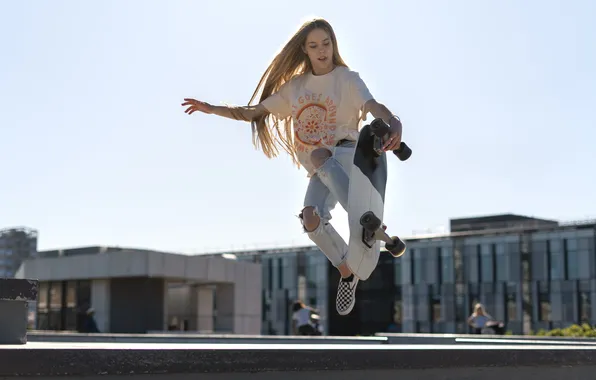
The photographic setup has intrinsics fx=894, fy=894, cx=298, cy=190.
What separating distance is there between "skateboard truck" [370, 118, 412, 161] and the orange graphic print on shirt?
60cm

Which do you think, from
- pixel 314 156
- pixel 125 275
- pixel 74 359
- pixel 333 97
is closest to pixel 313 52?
pixel 333 97

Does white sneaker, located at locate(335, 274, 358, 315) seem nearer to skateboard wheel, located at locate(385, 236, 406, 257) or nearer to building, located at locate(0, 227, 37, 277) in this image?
skateboard wheel, located at locate(385, 236, 406, 257)

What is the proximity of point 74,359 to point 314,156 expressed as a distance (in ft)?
11.3

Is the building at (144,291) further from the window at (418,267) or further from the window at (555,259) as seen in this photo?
the window at (418,267)

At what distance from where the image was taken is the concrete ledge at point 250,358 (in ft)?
11.1

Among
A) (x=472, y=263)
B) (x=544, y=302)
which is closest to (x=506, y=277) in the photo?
(x=472, y=263)

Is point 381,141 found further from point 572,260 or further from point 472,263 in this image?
point 472,263

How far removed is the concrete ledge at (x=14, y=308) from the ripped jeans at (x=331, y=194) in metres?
2.67

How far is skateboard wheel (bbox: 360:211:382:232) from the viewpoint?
6073mm

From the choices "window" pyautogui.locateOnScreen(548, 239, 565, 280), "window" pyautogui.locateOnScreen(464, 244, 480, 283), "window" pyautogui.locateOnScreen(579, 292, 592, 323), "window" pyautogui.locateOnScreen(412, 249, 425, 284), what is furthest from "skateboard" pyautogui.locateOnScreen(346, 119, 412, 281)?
"window" pyautogui.locateOnScreen(412, 249, 425, 284)

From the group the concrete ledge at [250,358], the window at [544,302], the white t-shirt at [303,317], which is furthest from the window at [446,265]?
the concrete ledge at [250,358]

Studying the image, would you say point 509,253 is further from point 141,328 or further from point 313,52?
point 313,52

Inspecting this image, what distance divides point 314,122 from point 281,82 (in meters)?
0.61

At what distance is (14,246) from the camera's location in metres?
57.9
